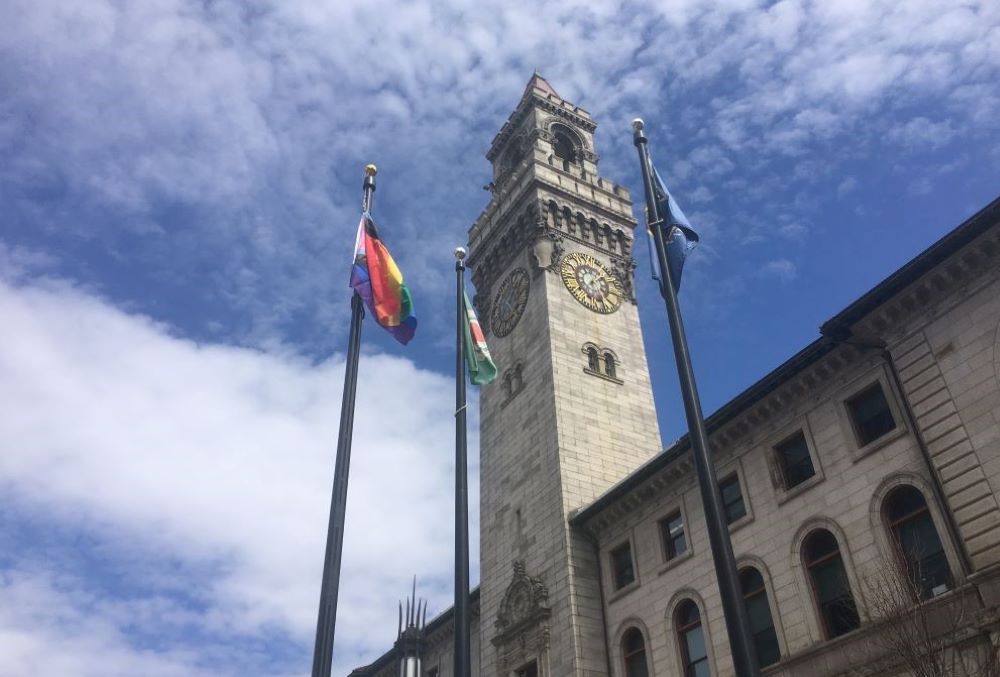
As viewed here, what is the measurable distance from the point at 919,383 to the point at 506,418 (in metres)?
24.5

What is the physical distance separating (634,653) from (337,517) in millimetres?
18269

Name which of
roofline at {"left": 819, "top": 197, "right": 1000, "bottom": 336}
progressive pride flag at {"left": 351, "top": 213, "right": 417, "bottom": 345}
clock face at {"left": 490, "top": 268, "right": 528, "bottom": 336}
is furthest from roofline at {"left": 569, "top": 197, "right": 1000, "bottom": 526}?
clock face at {"left": 490, "top": 268, "right": 528, "bottom": 336}

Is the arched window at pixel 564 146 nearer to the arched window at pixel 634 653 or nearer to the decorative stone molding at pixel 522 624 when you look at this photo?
the decorative stone molding at pixel 522 624

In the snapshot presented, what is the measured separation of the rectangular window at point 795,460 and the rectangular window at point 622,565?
843 centimetres

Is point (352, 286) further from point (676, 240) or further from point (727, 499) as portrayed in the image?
point (727, 499)

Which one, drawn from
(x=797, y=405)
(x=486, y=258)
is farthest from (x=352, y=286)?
(x=486, y=258)

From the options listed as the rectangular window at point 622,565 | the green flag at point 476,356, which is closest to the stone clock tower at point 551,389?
the rectangular window at point 622,565

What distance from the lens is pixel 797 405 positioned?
29172mm

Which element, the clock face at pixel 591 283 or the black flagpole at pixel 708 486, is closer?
the black flagpole at pixel 708 486

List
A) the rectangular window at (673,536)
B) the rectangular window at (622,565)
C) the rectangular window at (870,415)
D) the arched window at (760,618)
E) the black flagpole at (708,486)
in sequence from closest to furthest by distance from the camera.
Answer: the black flagpole at (708,486)
the rectangular window at (870,415)
the arched window at (760,618)
the rectangular window at (673,536)
the rectangular window at (622,565)

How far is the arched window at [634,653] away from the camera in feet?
108

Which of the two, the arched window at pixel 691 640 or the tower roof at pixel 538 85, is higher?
the tower roof at pixel 538 85

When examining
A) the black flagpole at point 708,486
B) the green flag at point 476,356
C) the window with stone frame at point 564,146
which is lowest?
the black flagpole at point 708,486

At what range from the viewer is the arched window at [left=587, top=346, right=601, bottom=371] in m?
45.1
